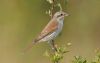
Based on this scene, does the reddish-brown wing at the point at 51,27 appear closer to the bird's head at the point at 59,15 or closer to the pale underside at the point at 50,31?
the pale underside at the point at 50,31

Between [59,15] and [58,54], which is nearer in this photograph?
[58,54]

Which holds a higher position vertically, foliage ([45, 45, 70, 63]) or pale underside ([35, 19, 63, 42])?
foliage ([45, 45, 70, 63])

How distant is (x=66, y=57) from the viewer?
1195 centimetres

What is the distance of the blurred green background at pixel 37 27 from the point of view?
41.2 feet

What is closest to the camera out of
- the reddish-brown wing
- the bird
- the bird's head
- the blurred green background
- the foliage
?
the foliage

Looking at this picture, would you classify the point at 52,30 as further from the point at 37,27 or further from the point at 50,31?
the point at 37,27

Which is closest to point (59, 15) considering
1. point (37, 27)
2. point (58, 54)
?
point (58, 54)

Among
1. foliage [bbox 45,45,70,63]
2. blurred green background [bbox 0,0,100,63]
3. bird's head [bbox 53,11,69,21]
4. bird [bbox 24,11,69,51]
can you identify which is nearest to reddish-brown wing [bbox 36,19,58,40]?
bird [bbox 24,11,69,51]

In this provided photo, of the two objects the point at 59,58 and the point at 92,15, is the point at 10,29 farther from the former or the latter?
the point at 59,58

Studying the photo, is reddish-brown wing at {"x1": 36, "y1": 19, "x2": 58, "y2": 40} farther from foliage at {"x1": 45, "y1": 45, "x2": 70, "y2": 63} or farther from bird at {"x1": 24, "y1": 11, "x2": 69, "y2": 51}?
foliage at {"x1": 45, "y1": 45, "x2": 70, "y2": 63}

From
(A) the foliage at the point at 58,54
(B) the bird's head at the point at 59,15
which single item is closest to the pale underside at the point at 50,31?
(B) the bird's head at the point at 59,15

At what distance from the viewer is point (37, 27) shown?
44.7ft

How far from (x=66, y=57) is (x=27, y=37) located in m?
1.42

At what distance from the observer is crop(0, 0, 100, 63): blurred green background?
1257cm
